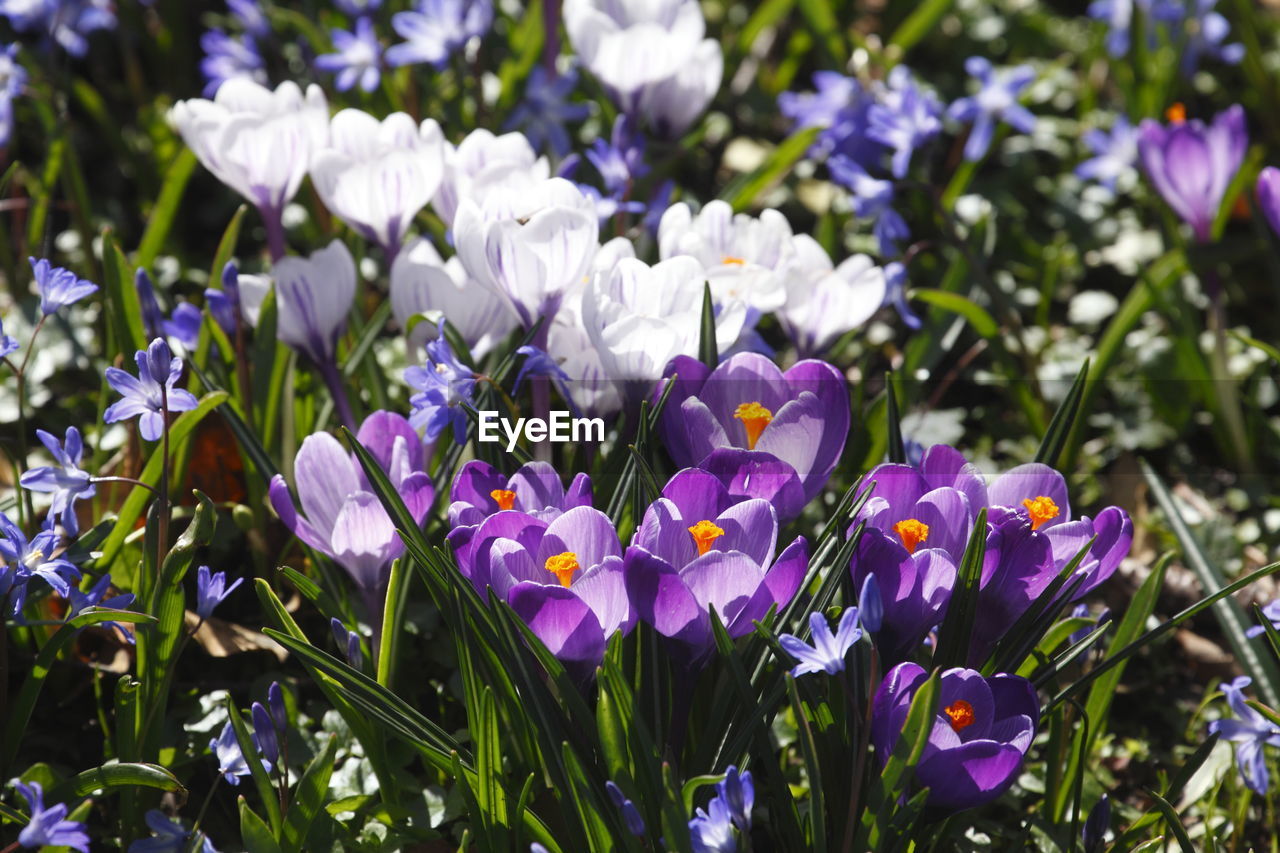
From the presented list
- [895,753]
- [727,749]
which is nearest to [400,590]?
[727,749]

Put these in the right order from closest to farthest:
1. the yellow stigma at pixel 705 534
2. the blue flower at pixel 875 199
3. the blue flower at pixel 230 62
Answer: the yellow stigma at pixel 705 534 → the blue flower at pixel 875 199 → the blue flower at pixel 230 62

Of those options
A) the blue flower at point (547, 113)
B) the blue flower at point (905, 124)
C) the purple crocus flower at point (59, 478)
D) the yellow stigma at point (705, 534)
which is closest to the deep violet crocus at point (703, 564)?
the yellow stigma at point (705, 534)

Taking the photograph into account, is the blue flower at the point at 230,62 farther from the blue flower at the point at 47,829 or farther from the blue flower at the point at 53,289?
the blue flower at the point at 47,829

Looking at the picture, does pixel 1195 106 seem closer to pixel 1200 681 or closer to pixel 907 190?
pixel 907 190

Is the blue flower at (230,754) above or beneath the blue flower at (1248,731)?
beneath

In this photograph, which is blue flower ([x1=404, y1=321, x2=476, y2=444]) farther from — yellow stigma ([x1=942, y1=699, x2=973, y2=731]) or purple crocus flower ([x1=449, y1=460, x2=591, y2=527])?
yellow stigma ([x1=942, y1=699, x2=973, y2=731])

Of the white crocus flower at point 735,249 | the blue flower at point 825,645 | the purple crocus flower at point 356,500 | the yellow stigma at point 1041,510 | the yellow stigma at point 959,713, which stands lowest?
the purple crocus flower at point 356,500

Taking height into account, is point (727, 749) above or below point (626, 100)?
below

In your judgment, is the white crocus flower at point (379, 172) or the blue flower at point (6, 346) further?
the white crocus flower at point (379, 172)
